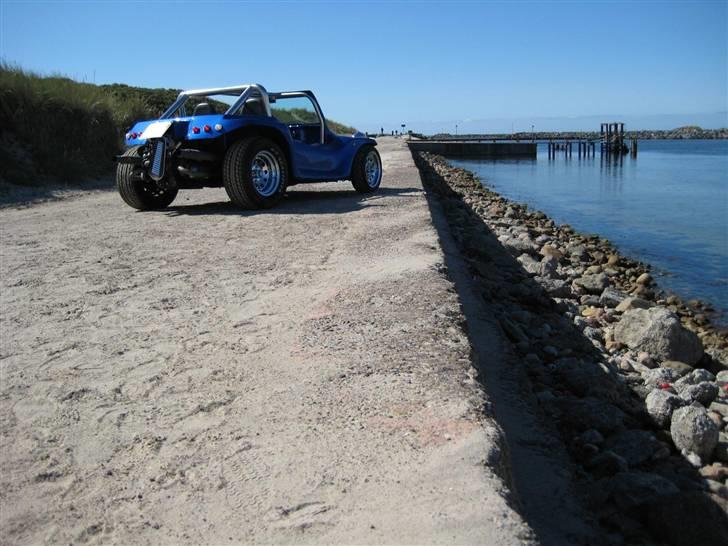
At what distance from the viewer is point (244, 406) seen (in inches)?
116

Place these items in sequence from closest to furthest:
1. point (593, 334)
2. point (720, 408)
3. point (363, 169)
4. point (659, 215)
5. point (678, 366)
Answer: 1. point (720, 408)
2. point (678, 366)
3. point (593, 334)
4. point (363, 169)
5. point (659, 215)

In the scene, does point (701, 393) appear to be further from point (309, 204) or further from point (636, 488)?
point (309, 204)

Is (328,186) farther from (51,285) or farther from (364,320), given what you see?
(364,320)

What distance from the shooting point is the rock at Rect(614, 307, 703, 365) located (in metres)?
6.12

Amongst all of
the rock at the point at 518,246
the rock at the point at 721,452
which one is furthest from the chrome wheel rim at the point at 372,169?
the rock at the point at 721,452

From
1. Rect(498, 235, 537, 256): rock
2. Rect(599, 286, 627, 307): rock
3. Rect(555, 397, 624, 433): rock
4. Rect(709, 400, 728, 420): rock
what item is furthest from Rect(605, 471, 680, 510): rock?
Rect(498, 235, 537, 256): rock

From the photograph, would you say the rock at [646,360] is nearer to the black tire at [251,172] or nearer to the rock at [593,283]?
the rock at [593,283]

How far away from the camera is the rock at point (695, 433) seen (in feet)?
12.8

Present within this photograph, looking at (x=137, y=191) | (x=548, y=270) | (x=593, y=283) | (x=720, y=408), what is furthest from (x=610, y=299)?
(x=137, y=191)

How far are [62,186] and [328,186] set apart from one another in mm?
5549

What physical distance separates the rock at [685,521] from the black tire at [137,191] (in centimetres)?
759

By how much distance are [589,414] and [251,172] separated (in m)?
5.70

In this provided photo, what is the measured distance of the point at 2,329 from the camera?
407 centimetres

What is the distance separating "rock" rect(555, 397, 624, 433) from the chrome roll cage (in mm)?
5809
